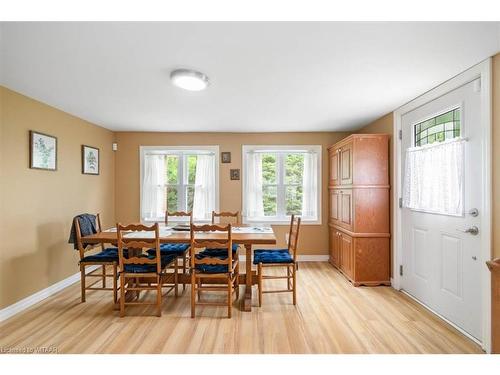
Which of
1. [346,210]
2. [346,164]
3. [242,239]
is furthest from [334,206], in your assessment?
[242,239]

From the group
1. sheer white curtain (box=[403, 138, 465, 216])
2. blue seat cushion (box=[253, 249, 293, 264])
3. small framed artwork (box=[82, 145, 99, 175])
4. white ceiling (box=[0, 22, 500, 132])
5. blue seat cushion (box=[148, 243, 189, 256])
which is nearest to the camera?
white ceiling (box=[0, 22, 500, 132])

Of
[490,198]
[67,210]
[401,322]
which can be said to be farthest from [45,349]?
[490,198]

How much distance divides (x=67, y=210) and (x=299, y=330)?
128 inches

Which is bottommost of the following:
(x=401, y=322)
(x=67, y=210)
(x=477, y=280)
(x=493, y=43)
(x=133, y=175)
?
(x=401, y=322)

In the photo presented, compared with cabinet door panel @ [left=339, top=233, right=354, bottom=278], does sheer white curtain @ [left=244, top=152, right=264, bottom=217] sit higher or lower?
higher

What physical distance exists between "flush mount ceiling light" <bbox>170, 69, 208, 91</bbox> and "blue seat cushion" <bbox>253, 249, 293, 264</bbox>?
6.35 ft

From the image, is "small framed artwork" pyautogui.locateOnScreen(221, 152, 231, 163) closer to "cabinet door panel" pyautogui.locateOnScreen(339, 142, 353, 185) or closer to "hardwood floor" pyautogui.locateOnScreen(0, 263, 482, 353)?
"cabinet door panel" pyautogui.locateOnScreen(339, 142, 353, 185)

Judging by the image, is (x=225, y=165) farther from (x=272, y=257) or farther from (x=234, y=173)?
(x=272, y=257)

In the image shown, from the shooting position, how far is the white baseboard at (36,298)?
2.63 meters

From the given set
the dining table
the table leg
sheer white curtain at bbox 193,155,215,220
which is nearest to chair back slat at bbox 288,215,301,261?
the dining table

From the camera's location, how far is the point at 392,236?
3482 mm

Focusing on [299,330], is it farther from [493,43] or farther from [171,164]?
[171,164]

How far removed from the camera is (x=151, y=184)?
474cm

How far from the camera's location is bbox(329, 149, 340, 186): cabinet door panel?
13.8ft
